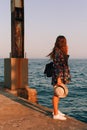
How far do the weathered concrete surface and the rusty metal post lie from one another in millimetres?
2657

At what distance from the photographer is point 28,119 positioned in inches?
243

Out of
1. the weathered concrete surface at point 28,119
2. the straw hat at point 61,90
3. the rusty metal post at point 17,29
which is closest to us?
the weathered concrete surface at point 28,119

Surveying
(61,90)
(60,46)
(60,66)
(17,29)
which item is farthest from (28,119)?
(17,29)

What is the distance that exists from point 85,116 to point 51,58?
24.0 feet

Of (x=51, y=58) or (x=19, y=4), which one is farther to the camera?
(x=19, y=4)

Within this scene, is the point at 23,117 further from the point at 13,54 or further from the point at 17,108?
the point at 13,54

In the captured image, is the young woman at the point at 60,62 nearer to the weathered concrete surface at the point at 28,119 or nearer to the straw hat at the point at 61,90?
the straw hat at the point at 61,90

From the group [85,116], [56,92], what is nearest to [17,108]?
[56,92]

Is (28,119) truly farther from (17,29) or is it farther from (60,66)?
(17,29)

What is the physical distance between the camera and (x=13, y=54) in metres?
10.0

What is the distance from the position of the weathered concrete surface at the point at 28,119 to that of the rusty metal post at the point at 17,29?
2657mm

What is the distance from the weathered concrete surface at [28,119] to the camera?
5605 mm

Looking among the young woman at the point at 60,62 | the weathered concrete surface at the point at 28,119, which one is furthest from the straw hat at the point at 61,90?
the weathered concrete surface at the point at 28,119

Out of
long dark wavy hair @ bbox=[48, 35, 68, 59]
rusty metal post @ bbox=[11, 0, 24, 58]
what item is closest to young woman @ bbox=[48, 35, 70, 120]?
long dark wavy hair @ bbox=[48, 35, 68, 59]
